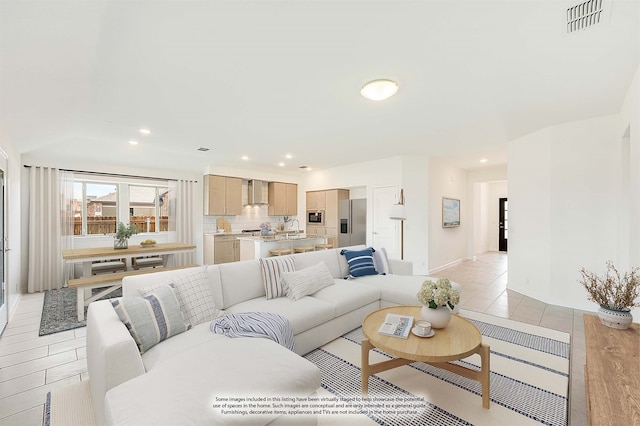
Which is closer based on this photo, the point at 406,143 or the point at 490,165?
the point at 406,143

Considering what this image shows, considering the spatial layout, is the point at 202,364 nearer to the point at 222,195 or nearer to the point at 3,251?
the point at 3,251

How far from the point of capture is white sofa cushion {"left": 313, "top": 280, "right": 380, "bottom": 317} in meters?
2.79

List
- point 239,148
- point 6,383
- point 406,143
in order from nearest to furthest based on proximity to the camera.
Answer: point 6,383, point 406,143, point 239,148

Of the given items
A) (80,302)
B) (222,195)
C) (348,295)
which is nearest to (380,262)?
(348,295)

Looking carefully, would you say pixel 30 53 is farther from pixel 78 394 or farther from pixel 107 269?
pixel 107 269

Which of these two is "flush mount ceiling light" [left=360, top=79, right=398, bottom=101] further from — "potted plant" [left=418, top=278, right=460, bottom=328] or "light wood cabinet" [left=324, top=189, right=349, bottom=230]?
"light wood cabinet" [left=324, top=189, right=349, bottom=230]

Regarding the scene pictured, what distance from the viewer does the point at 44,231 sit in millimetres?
4781

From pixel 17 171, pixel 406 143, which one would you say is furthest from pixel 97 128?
pixel 406 143

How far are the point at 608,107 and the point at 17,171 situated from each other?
8.35m

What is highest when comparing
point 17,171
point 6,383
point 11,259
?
point 17,171

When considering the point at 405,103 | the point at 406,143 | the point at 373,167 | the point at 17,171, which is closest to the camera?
the point at 405,103

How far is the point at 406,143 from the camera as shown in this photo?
16.2ft

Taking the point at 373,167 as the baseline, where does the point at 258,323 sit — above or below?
below

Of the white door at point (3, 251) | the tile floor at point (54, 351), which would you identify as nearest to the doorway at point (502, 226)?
the tile floor at point (54, 351)
